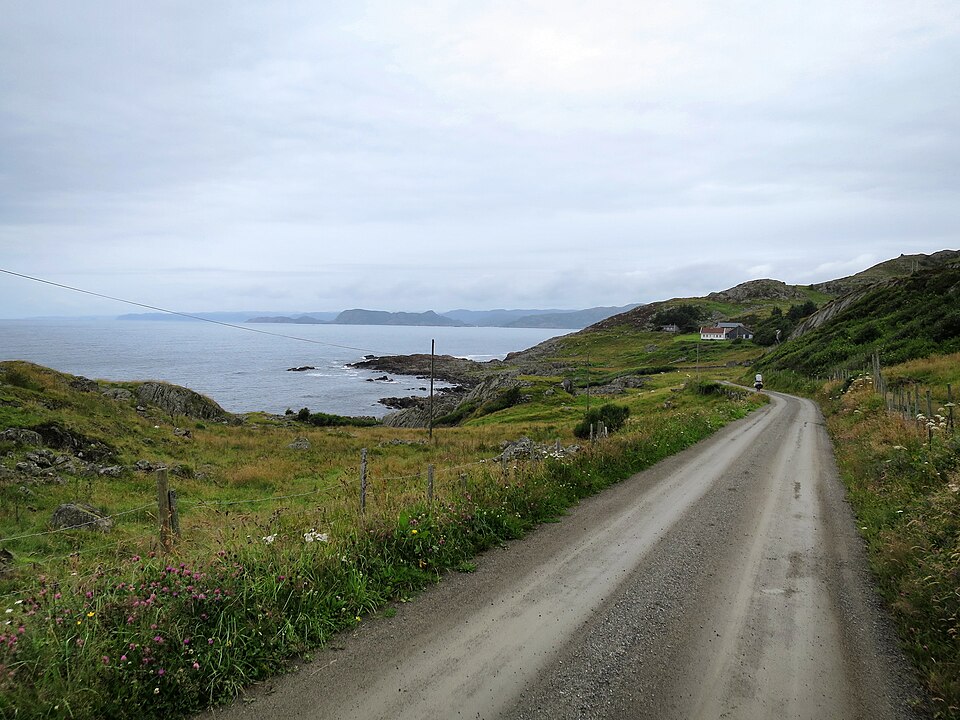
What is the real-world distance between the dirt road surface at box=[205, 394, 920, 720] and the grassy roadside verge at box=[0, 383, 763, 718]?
1.45 ft

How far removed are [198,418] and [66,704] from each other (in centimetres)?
4877

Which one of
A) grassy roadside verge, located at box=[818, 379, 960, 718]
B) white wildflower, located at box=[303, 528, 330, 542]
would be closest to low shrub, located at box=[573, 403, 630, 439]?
grassy roadside verge, located at box=[818, 379, 960, 718]

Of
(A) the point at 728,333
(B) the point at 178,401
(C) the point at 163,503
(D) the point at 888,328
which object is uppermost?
(A) the point at 728,333

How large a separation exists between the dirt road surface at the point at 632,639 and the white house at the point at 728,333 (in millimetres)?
138770

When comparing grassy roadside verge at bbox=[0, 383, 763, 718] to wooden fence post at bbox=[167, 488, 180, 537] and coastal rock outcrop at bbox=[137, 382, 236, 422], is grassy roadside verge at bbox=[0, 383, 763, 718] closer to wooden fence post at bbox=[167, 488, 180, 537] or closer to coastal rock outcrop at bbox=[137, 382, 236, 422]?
wooden fence post at bbox=[167, 488, 180, 537]

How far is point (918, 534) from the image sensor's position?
807 centimetres

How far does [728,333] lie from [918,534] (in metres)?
142

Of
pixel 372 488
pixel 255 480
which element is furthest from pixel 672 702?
pixel 255 480

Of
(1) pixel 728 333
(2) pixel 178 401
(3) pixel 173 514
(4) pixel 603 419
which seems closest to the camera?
(3) pixel 173 514

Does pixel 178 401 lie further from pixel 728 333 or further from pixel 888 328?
pixel 728 333

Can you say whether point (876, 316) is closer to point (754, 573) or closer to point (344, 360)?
point (754, 573)

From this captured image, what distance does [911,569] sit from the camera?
7.41 meters

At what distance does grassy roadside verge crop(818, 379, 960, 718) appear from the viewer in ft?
18.5

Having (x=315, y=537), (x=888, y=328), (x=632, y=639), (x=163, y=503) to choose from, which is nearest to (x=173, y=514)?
(x=163, y=503)
